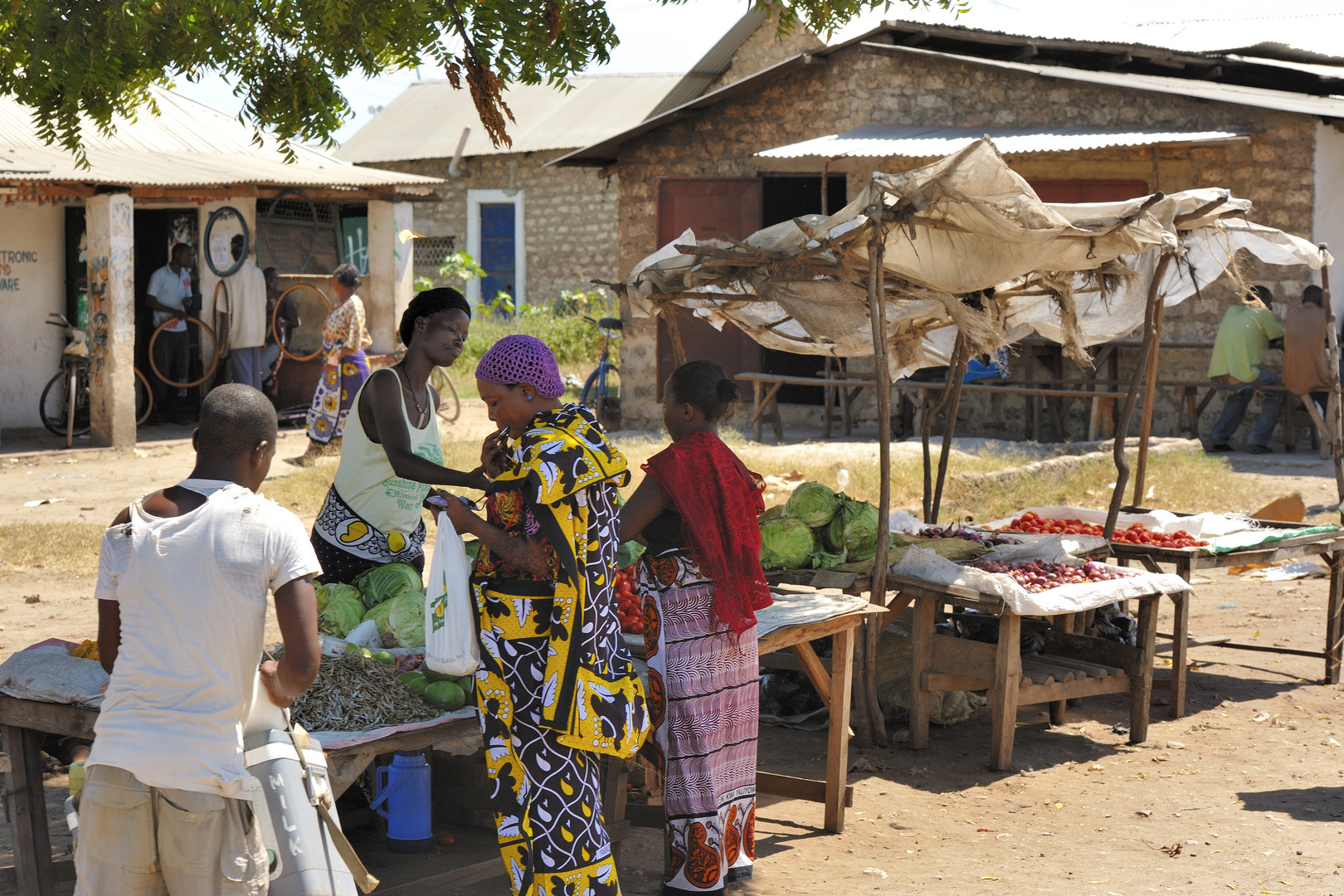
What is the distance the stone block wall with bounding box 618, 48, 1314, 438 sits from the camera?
11867 mm

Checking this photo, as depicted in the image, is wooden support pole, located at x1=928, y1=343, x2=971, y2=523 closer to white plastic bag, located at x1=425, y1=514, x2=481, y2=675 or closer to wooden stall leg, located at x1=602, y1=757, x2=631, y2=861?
wooden stall leg, located at x1=602, y1=757, x2=631, y2=861

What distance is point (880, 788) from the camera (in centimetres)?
511

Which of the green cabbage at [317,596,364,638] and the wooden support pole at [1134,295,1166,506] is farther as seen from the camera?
the wooden support pole at [1134,295,1166,506]

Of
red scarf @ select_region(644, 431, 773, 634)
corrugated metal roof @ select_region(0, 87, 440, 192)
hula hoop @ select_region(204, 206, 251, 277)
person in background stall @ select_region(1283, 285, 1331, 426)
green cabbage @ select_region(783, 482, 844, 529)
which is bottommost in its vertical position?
green cabbage @ select_region(783, 482, 844, 529)

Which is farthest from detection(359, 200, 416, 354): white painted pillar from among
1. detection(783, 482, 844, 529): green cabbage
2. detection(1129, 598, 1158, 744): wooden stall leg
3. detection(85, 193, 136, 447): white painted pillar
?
detection(1129, 598, 1158, 744): wooden stall leg

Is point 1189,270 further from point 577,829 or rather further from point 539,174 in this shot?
point 539,174

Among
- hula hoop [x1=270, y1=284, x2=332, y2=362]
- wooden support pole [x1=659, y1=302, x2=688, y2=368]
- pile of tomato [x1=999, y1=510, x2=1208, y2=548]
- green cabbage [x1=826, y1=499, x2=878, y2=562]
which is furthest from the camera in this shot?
hula hoop [x1=270, y1=284, x2=332, y2=362]

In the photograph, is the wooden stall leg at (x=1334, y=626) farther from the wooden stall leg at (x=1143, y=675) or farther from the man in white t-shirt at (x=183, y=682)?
the man in white t-shirt at (x=183, y=682)

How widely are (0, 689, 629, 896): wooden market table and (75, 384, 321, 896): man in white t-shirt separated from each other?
2.31 ft

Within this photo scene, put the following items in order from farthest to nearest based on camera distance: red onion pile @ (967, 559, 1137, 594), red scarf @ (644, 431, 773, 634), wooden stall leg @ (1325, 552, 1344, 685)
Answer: wooden stall leg @ (1325, 552, 1344, 685) → red onion pile @ (967, 559, 1137, 594) → red scarf @ (644, 431, 773, 634)

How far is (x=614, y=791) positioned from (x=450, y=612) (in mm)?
1133

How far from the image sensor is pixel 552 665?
3.23 metres

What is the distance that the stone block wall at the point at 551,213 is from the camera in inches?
837

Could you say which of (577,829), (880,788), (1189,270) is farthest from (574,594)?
(1189,270)
